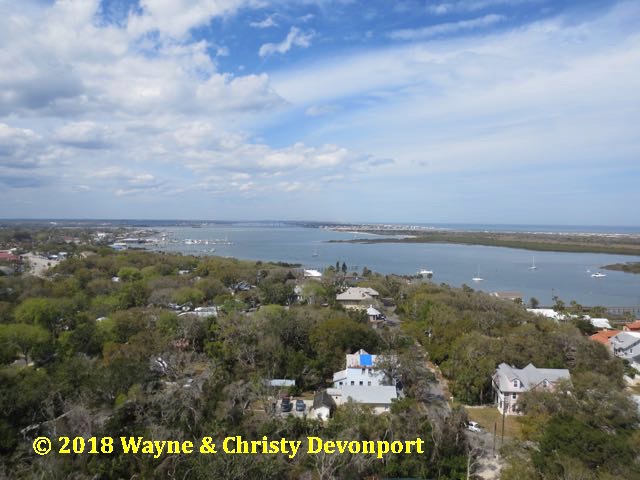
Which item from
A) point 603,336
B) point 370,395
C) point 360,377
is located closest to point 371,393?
point 370,395

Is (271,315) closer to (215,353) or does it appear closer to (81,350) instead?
(215,353)

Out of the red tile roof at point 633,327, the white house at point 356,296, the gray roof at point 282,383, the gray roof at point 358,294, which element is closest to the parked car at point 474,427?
the gray roof at point 282,383

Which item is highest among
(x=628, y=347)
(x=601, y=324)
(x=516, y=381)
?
(x=516, y=381)

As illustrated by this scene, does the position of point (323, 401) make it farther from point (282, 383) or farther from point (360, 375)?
point (360, 375)

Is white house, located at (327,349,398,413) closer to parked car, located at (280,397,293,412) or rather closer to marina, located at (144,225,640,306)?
parked car, located at (280,397,293,412)

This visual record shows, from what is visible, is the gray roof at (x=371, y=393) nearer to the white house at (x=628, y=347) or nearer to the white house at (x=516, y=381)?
the white house at (x=516, y=381)

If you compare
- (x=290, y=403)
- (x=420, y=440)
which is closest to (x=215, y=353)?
(x=290, y=403)
